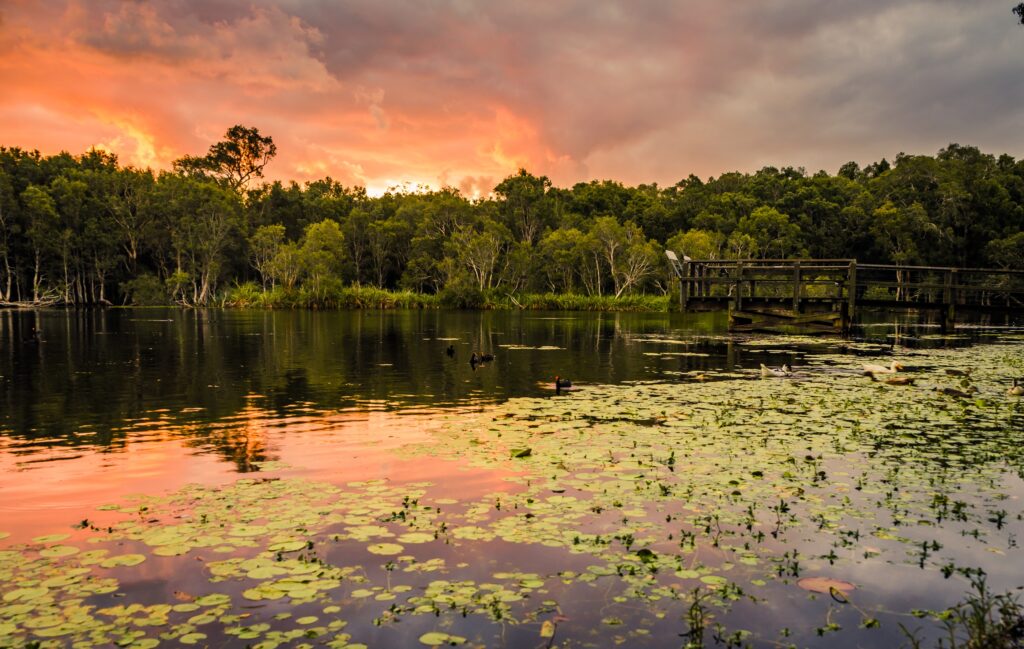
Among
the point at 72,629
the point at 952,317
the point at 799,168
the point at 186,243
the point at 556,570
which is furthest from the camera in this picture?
the point at 799,168

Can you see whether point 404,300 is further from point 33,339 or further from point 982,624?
point 982,624

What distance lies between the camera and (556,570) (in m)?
6.17

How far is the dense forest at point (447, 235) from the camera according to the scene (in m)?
81.4

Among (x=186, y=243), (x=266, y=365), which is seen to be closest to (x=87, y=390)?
(x=266, y=365)

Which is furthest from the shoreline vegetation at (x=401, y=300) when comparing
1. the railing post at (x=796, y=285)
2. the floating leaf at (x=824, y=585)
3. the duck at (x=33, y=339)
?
the floating leaf at (x=824, y=585)

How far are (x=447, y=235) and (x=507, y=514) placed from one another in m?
84.5

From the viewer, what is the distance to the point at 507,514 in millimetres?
7605

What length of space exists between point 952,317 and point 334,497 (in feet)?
128

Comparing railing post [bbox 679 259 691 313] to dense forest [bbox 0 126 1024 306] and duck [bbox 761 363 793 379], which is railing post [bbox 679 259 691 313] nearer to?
duck [bbox 761 363 793 379]

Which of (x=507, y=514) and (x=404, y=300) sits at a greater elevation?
(x=404, y=300)

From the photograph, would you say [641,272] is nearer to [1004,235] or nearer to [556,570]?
[1004,235]

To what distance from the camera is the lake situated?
529cm

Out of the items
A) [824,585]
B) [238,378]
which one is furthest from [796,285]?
[824,585]

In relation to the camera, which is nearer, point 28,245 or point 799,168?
point 28,245
